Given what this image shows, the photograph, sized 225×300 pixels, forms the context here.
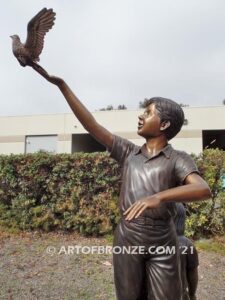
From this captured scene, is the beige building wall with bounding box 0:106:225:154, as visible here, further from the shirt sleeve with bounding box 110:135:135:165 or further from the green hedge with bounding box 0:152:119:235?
the shirt sleeve with bounding box 110:135:135:165

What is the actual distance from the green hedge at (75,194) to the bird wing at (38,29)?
5113mm

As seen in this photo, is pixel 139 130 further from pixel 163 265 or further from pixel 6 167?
pixel 6 167

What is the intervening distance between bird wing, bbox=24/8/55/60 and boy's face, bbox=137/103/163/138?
2.48ft

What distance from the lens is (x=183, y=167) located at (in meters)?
2.38

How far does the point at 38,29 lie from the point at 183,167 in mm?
1162

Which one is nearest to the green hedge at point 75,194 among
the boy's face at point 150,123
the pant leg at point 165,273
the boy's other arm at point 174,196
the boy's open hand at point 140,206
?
the boy's face at point 150,123

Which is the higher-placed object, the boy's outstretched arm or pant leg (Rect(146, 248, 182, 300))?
the boy's outstretched arm

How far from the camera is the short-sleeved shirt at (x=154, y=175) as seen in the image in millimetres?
2393

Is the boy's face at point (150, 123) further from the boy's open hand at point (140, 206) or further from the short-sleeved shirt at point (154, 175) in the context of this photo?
the boy's open hand at point (140, 206)

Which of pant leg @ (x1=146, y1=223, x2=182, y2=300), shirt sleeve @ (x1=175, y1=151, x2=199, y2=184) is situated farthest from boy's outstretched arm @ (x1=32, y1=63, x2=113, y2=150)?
pant leg @ (x1=146, y1=223, x2=182, y2=300)

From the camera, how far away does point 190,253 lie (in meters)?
2.82

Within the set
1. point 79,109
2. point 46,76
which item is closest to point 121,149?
point 79,109

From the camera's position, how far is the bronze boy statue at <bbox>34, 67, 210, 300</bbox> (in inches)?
93.0

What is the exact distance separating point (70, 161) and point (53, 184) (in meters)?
0.54
